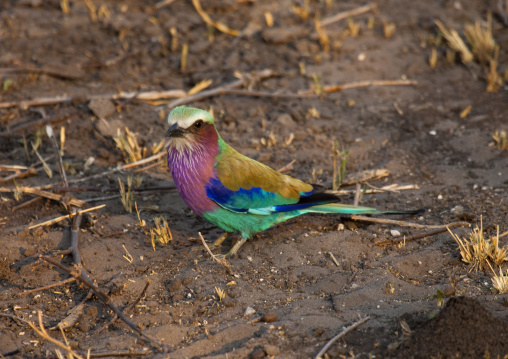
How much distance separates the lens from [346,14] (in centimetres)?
822

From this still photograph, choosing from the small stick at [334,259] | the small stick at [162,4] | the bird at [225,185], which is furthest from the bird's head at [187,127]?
the small stick at [162,4]

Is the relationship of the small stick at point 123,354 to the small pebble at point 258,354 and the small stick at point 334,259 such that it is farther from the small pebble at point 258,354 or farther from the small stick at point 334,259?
the small stick at point 334,259

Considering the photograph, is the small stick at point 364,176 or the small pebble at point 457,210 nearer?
the small pebble at point 457,210

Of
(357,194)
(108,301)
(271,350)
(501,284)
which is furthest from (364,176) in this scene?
(108,301)

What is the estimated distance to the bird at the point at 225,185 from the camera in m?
4.47

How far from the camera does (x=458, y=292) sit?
3955 mm

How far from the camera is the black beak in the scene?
4367 mm

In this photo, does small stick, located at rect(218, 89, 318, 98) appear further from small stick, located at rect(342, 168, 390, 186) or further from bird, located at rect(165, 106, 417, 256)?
bird, located at rect(165, 106, 417, 256)

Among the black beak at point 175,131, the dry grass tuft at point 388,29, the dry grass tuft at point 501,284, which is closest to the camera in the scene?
the dry grass tuft at point 501,284

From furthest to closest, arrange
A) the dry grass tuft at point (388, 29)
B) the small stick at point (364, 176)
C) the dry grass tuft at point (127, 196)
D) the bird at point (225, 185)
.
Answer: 1. the dry grass tuft at point (388, 29)
2. the small stick at point (364, 176)
3. the dry grass tuft at point (127, 196)
4. the bird at point (225, 185)

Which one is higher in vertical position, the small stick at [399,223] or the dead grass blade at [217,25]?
the dead grass blade at [217,25]

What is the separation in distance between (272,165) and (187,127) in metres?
1.61

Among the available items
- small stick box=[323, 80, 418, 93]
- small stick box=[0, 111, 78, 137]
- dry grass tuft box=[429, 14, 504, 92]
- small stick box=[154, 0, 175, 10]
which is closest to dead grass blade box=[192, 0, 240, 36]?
small stick box=[154, 0, 175, 10]

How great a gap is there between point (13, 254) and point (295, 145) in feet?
9.68
